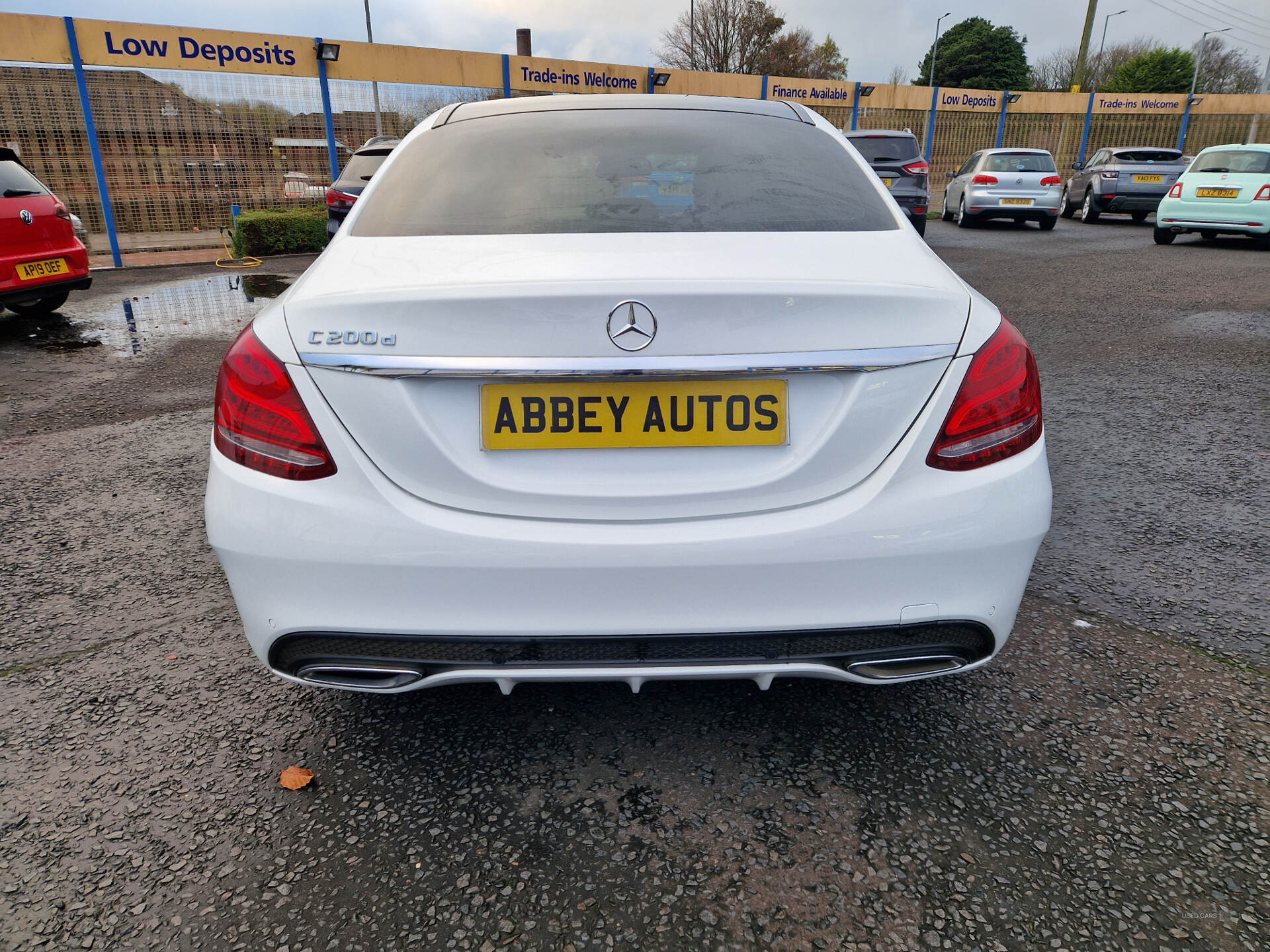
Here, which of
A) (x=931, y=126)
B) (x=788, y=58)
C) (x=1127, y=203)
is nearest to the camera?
(x=1127, y=203)

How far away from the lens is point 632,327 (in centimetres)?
162

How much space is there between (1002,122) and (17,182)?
1046 inches

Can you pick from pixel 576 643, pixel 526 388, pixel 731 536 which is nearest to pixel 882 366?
pixel 731 536

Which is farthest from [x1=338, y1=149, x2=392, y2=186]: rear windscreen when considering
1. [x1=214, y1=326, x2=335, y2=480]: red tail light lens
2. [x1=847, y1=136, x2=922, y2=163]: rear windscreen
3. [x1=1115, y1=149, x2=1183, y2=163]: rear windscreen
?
[x1=1115, y1=149, x2=1183, y2=163]: rear windscreen

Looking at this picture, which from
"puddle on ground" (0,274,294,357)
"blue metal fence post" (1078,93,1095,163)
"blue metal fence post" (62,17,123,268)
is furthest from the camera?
"blue metal fence post" (1078,93,1095,163)

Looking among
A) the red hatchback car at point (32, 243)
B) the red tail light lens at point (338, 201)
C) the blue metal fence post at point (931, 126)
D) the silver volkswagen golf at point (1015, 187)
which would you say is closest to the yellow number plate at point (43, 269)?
the red hatchback car at point (32, 243)

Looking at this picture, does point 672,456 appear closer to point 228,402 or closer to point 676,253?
point 676,253

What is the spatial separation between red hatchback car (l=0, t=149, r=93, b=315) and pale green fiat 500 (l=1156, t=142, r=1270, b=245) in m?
14.7

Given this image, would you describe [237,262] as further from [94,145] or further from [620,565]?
[620,565]

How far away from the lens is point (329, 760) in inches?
81.8

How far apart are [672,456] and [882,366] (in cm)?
43

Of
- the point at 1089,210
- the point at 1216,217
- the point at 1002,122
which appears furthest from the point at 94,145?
the point at 1002,122

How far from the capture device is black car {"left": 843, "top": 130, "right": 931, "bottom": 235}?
13.9 m

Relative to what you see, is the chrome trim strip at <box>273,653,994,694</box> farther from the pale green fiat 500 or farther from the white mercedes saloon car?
the pale green fiat 500
